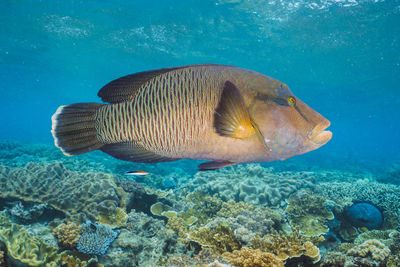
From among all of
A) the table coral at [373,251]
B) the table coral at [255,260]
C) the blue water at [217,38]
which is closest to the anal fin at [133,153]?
the table coral at [255,260]

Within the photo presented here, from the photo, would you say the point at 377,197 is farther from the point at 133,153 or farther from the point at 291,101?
the point at 133,153

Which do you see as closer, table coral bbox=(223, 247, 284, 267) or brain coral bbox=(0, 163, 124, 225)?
table coral bbox=(223, 247, 284, 267)

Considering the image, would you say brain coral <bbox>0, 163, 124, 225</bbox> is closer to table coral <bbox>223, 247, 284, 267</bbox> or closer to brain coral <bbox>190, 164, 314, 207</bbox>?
table coral <bbox>223, 247, 284, 267</bbox>

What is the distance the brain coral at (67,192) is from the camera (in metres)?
4.43

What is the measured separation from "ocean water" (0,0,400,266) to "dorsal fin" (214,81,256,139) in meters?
2.01

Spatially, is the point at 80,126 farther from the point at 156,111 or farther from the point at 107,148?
the point at 156,111

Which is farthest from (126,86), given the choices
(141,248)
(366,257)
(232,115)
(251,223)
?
(366,257)

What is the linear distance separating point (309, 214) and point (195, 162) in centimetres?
1411

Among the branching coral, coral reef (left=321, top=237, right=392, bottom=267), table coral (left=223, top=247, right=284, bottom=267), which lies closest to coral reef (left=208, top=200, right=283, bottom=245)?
the branching coral

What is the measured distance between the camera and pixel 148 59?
25.3 metres

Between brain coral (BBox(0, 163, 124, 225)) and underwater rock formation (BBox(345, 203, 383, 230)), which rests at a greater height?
brain coral (BBox(0, 163, 124, 225))

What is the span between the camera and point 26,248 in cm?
274

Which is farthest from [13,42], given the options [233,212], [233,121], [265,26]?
[233,121]

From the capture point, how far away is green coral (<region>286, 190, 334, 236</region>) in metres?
4.56
